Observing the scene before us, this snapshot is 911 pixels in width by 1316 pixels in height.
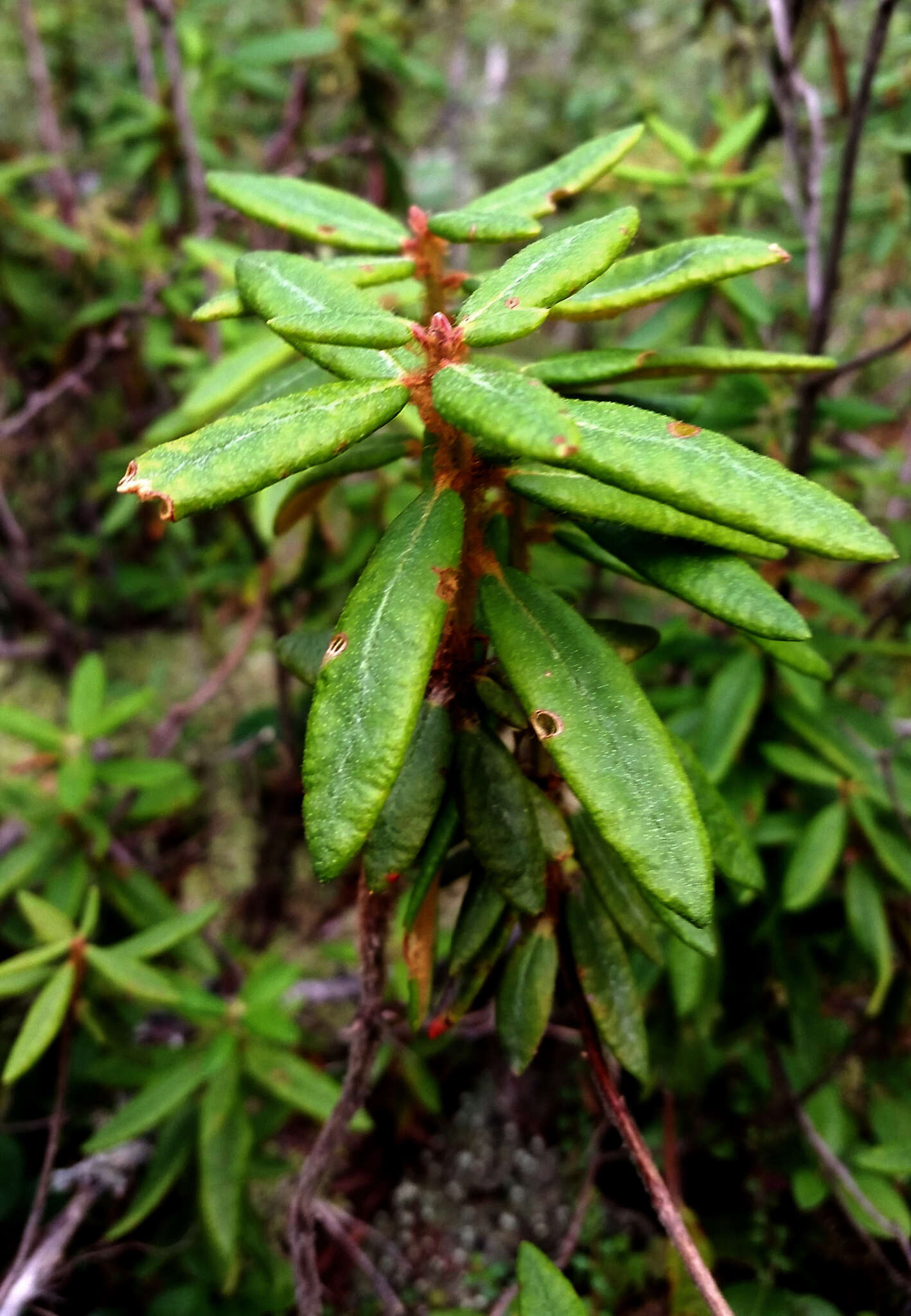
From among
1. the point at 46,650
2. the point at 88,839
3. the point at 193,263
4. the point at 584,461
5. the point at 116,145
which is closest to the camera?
the point at 584,461

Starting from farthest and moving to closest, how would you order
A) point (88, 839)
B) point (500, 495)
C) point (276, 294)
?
point (88, 839) < point (500, 495) < point (276, 294)

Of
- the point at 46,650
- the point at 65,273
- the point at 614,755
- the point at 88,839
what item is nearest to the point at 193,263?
the point at 65,273

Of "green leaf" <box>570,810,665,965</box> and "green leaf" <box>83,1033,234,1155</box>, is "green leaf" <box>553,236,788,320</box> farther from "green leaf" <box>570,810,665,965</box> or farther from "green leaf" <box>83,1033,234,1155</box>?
"green leaf" <box>83,1033,234,1155</box>

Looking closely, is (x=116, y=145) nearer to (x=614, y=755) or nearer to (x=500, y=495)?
(x=500, y=495)

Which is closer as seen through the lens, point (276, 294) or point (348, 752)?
point (348, 752)

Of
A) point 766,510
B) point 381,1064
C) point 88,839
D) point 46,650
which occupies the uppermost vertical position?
point 766,510

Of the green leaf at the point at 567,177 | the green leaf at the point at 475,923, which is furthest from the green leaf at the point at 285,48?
Answer: the green leaf at the point at 475,923
